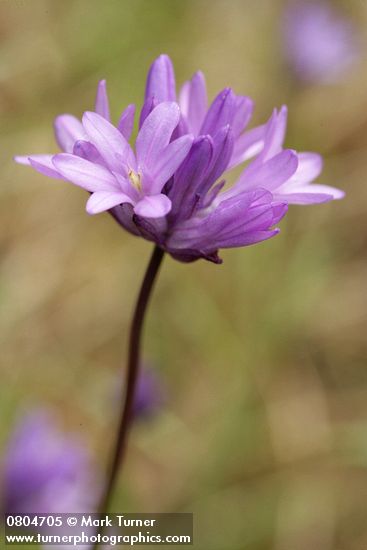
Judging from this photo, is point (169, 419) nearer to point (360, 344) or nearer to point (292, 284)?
point (292, 284)

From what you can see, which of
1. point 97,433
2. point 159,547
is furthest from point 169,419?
point 159,547

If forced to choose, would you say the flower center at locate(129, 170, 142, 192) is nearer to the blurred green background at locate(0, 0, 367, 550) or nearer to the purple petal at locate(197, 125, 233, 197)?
the purple petal at locate(197, 125, 233, 197)

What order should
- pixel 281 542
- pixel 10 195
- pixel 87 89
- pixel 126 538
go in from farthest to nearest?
pixel 87 89 → pixel 10 195 → pixel 281 542 → pixel 126 538

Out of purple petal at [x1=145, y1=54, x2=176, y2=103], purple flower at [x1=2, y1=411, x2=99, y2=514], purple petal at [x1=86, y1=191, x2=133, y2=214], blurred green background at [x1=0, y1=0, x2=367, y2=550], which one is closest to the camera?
purple petal at [x1=86, y1=191, x2=133, y2=214]

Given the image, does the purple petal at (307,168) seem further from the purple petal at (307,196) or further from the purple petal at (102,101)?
the purple petal at (102,101)

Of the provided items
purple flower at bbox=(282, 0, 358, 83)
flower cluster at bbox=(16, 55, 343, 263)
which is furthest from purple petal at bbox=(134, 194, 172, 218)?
purple flower at bbox=(282, 0, 358, 83)
